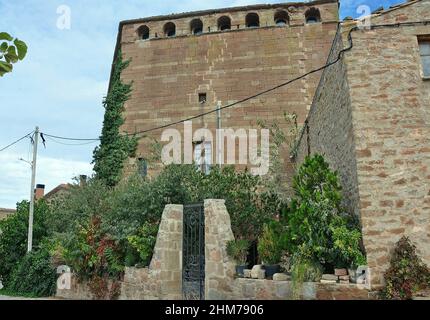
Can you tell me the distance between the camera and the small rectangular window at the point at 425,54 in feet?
23.8

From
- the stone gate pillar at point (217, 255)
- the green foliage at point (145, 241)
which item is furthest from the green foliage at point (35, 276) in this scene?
the stone gate pillar at point (217, 255)

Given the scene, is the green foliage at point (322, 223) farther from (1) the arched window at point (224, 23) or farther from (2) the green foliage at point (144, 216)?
(1) the arched window at point (224, 23)

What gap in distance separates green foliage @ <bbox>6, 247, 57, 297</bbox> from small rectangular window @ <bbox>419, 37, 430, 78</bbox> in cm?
1143

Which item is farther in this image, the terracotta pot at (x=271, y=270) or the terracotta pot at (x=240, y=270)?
the terracotta pot at (x=240, y=270)

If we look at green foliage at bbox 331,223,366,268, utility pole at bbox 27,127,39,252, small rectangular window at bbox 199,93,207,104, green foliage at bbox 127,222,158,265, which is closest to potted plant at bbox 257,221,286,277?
green foliage at bbox 331,223,366,268

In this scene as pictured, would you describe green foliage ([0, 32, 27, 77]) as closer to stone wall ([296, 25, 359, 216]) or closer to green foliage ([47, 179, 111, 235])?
stone wall ([296, 25, 359, 216])

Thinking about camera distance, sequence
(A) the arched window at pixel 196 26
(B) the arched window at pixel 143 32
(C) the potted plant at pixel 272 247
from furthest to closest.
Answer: (B) the arched window at pixel 143 32
(A) the arched window at pixel 196 26
(C) the potted plant at pixel 272 247

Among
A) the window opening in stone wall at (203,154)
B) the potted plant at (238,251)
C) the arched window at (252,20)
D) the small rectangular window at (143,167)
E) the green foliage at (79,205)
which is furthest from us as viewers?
the arched window at (252,20)

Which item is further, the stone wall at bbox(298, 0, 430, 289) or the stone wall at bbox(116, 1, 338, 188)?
the stone wall at bbox(116, 1, 338, 188)

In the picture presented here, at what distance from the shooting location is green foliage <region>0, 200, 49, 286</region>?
606 inches

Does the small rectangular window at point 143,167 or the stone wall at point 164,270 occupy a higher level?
the small rectangular window at point 143,167

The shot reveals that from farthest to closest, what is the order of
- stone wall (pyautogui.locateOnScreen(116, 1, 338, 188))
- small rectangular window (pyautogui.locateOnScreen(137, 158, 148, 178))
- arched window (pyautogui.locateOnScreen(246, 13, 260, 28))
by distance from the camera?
arched window (pyautogui.locateOnScreen(246, 13, 260, 28)) → stone wall (pyautogui.locateOnScreen(116, 1, 338, 188)) → small rectangular window (pyautogui.locateOnScreen(137, 158, 148, 178))

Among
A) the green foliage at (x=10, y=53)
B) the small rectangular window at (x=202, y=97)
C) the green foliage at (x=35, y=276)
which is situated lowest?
the green foliage at (x=35, y=276)

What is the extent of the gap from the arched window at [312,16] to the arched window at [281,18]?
879 millimetres
